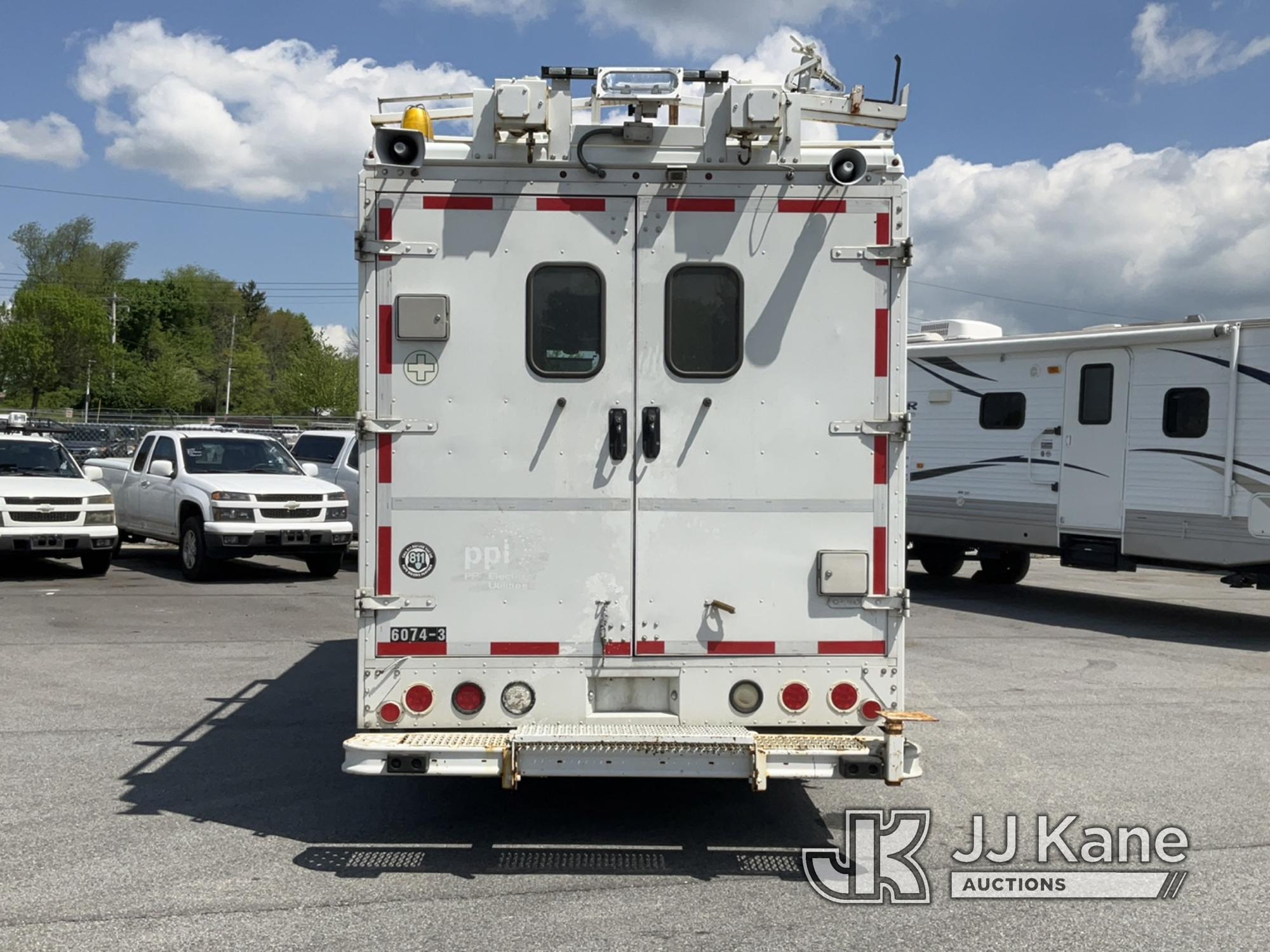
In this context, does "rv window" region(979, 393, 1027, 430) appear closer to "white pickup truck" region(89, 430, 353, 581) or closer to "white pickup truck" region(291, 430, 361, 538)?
"white pickup truck" region(89, 430, 353, 581)

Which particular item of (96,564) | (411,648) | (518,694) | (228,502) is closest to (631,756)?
(518,694)

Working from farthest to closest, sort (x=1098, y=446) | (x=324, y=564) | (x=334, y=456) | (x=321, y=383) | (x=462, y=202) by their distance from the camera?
1. (x=321, y=383)
2. (x=334, y=456)
3. (x=324, y=564)
4. (x=1098, y=446)
5. (x=462, y=202)

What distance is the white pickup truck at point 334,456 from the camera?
1791 cm

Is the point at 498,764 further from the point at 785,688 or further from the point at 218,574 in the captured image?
the point at 218,574

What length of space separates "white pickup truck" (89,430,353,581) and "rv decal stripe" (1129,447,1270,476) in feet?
31.0

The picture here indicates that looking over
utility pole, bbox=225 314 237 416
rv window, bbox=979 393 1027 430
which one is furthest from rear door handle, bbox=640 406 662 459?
utility pole, bbox=225 314 237 416

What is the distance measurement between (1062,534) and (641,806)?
9149mm

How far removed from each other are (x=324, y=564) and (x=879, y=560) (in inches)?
473

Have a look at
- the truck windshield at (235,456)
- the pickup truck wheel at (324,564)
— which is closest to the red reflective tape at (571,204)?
the pickup truck wheel at (324,564)

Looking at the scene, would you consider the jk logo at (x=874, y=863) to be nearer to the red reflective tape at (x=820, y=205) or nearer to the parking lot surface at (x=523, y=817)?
the parking lot surface at (x=523, y=817)

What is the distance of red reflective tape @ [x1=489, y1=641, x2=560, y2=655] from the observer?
5402mm

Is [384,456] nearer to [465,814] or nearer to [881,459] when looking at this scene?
[465,814]

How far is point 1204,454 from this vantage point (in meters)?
12.5

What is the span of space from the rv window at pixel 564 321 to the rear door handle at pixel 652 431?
29 centimetres
